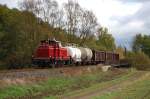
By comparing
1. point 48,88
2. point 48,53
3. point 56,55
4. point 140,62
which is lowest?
point 48,88

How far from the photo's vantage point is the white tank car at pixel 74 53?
197ft

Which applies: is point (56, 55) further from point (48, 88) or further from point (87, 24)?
point (87, 24)

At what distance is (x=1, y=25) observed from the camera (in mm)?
70188

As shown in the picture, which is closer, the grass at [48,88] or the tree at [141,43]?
the grass at [48,88]

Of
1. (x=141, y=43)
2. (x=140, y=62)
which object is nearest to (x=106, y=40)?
(x=141, y=43)

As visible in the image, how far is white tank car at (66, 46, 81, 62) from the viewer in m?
60.1

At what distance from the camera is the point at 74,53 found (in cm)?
6225

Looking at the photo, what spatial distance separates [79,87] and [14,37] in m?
28.6

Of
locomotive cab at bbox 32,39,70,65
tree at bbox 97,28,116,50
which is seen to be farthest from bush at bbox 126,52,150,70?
locomotive cab at bbox 32,39,70,65

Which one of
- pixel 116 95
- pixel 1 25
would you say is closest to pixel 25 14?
pixel 1 25

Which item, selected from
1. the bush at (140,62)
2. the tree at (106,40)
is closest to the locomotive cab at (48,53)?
the bush at (140,62)

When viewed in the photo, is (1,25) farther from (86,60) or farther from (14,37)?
(86,60)

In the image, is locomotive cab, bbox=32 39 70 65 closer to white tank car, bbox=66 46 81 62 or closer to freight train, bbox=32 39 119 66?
freight train, bbox=32 39 119 66

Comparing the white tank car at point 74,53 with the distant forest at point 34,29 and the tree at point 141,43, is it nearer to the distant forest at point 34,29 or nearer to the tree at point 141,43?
the distant forest at point 34,29
